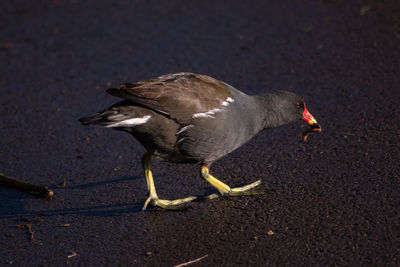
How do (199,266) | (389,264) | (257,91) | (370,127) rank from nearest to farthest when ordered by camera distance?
(389,264) < (199,266) < (370,127) < (257,91)

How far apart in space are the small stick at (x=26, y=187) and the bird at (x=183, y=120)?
0.79 metres

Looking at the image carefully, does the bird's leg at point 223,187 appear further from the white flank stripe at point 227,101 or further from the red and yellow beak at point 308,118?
the red and yellow beak at point 308,118

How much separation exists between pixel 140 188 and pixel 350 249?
1751mm

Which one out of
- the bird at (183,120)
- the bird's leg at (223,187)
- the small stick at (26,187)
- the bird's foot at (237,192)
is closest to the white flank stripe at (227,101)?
the bird at (183,120)

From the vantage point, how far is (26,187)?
444 centimetres

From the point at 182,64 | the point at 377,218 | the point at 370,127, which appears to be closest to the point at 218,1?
the point at 182,64

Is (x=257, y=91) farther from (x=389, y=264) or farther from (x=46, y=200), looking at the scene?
(x=389, y=264)

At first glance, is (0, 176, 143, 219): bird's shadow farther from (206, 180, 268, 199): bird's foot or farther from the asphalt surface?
(206, 180, 268, 199): bird's foot

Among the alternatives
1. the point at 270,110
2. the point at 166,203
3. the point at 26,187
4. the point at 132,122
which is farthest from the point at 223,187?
the point at 26,187

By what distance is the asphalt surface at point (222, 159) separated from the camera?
3.57 metres

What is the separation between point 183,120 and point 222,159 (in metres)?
0.92

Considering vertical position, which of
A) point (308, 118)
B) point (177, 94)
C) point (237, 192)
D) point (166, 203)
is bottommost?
point (166, 203)

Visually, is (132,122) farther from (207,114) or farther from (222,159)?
(222,159)

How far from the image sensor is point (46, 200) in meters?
4.30
